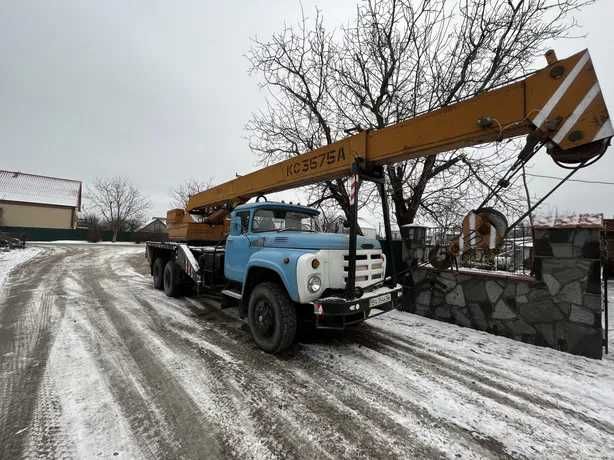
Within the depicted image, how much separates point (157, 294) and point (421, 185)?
7.65 m

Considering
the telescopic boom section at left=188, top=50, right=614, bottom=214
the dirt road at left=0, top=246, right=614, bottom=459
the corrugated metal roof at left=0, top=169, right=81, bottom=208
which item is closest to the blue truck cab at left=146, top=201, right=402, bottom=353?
the dirt road at left=0, top=246, right=614, bottom=459

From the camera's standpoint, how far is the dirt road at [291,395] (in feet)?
7.09

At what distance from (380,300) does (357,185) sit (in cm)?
161

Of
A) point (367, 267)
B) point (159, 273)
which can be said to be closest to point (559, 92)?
point (367, 267)

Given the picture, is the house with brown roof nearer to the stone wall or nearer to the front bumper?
the front bumper

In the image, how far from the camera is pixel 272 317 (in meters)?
3.85

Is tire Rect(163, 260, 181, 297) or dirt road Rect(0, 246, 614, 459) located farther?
tire Rect(163, 260, 181, 297)

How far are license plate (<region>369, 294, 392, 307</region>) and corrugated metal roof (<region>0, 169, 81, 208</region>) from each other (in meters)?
46.9

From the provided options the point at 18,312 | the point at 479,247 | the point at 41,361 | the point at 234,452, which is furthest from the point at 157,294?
the point at 479,247

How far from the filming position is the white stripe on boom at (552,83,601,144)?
2.70 meters

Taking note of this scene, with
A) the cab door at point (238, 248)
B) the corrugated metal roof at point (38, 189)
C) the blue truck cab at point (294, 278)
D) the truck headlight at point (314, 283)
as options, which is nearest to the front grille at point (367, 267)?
the blue truck cab at point (294, 278)

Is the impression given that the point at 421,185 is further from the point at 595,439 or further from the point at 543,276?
the point at 595,439

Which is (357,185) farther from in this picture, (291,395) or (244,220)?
(291,395)

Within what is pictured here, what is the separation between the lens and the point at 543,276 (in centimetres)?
422
